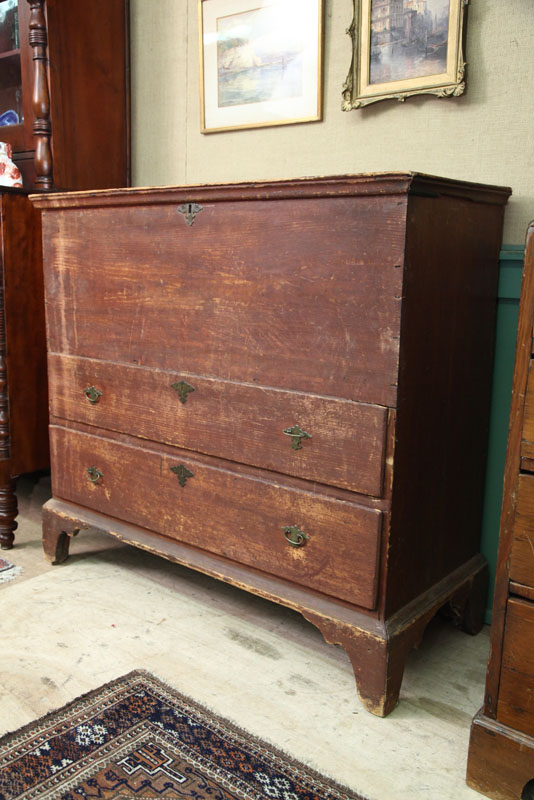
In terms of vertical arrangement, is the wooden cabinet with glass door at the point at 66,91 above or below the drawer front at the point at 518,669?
above

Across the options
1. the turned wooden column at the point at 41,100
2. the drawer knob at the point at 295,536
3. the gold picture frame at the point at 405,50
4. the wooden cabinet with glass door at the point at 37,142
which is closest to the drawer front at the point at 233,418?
the drawer knob at the point at 295,536

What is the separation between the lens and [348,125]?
224 cm

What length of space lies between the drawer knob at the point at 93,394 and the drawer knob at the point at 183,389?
0.34 meters

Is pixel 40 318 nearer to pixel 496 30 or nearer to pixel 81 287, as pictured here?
pixel 81 287

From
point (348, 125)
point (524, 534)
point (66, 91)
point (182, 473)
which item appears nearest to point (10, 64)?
point (66, 91)

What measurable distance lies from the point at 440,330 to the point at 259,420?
1.64ft

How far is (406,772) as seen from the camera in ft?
4.84

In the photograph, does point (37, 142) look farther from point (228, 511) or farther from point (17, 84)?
point (228, 511)

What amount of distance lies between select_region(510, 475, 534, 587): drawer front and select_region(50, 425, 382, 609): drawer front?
1.13 ft

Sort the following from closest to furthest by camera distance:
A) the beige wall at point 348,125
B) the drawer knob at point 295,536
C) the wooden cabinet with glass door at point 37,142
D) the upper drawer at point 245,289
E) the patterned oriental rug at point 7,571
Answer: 1. the upper drawer at point 245,289
2. the drawer knob at point 295,536
3. the beige wall at point 348,125
4. the patterned oriental rug at point 7,571
5. the wooden cabinet with glass door at point 37,142

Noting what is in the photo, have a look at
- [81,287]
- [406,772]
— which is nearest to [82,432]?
[81,287]

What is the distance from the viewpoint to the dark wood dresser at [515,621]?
129 centimetres

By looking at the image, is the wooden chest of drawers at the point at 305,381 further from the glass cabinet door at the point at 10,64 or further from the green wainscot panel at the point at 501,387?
the glass cabinet door at the point at 10,64

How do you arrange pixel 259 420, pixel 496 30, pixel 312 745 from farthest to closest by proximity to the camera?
pixel 496 30
pixel 259 420
pixel 312 745
